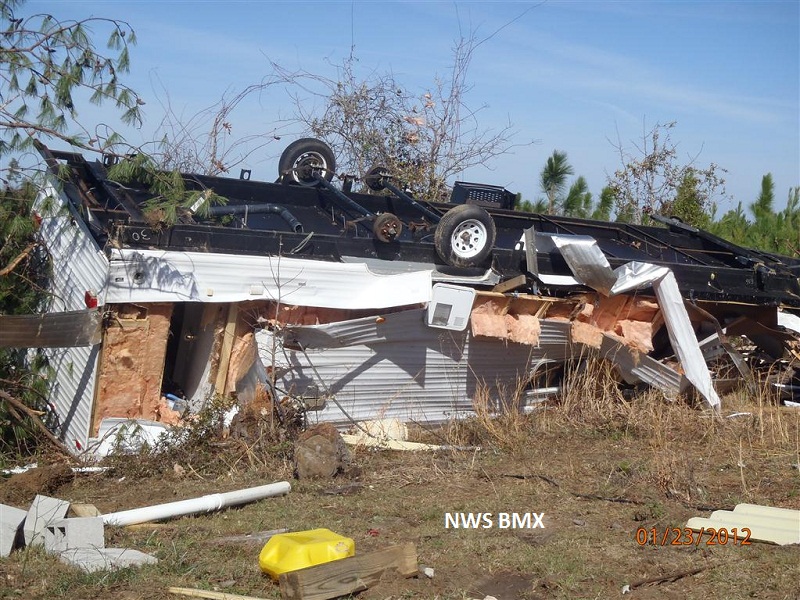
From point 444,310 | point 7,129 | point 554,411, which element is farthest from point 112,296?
point 554,411

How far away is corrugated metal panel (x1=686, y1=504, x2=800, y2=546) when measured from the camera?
16.3 ft

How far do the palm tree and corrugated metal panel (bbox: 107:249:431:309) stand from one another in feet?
28.4

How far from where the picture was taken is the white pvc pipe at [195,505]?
16.9 feet

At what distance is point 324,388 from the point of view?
7.55 metres

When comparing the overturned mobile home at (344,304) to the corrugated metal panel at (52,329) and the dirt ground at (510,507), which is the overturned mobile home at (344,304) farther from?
the dirt ground at (510,507)

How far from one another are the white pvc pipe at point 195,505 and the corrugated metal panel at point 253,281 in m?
1.71

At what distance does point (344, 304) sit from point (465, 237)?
1333 mm

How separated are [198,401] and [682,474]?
371cm

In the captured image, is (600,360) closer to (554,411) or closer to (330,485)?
(554,411)

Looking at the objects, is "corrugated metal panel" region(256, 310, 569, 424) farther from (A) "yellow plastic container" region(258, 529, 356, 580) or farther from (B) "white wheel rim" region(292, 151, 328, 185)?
(A) "yellow plastic container" region(258, 529, 356, 580)

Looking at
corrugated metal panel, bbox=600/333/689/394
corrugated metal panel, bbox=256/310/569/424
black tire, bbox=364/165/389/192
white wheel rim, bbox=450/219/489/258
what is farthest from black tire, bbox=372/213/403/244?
corrugated metal panel, bbox=600/333/689/394

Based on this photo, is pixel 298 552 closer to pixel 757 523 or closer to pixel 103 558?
pixel 103 558

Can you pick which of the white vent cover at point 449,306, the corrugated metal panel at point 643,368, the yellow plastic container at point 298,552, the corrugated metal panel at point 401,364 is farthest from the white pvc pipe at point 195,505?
the corrugated metal panel at point 643,368
